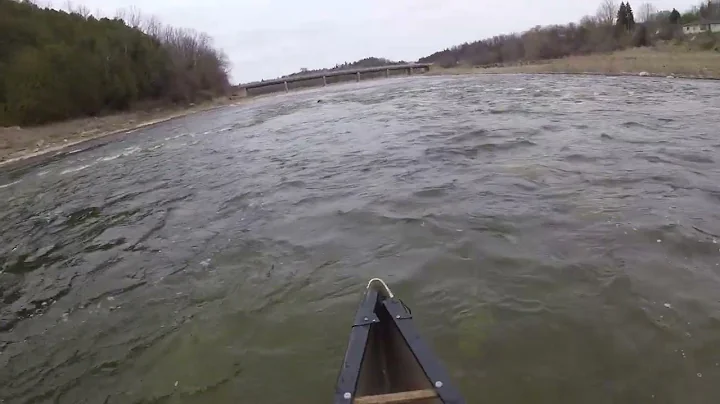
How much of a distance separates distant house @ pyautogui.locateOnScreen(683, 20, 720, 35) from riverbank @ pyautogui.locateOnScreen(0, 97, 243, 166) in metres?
87.5

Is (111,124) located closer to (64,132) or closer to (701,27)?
(64,132)

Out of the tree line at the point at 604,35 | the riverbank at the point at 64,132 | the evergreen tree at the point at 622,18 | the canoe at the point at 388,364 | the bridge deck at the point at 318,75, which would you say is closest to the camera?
the canoe at the point at 388,364

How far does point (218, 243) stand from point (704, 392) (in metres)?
9.43

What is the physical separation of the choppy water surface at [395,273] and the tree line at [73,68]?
30.0m

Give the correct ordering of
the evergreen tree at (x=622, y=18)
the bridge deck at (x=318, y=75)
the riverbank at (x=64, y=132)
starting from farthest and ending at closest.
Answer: the bridge deck at (x=318, y=75), the evergreen tree at (x=622, y=18), the riverbank at (x=64, y=132)

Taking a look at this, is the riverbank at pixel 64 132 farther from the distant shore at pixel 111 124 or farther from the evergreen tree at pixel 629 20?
the evergreen tree at pixel 629 20

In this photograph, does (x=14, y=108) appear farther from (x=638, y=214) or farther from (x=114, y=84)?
(x=638, y=214)

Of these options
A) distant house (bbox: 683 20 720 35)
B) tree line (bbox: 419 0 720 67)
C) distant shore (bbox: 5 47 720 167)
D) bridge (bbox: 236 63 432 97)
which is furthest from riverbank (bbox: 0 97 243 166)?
distant house (bbox: 683 20 720 35)

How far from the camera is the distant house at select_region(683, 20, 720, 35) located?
86.1 m

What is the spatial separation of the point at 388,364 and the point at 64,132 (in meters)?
44.3

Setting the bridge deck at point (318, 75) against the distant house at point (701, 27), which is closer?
the distant house at point (701, 27)

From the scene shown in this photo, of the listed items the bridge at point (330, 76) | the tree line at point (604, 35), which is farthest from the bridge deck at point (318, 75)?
the tree line at point (604, 35)

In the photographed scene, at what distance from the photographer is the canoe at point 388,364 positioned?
4164 millimetres

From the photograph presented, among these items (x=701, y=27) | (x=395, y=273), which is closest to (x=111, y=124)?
(x=395, y=273)
